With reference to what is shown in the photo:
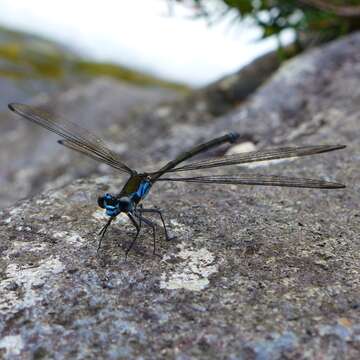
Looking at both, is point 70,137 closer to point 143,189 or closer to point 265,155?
point 143,189

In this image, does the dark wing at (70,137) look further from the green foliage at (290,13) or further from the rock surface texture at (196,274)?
the green foliage at (290,13)

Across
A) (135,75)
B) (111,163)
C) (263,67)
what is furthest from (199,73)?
(111,163)

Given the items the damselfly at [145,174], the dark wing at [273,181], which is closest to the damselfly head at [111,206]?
the damselfly at [145,174]

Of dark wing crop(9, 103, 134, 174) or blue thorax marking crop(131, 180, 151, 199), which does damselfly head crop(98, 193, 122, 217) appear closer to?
blue thorax marking crop(131, 180, 151, 199)

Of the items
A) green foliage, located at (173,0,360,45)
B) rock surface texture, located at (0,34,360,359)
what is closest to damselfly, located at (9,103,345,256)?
rock surface texture, located at (0,34,360,359)

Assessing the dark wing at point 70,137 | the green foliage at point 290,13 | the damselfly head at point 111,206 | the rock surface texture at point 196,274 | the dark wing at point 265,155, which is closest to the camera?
the rock surface texture at point 196,274

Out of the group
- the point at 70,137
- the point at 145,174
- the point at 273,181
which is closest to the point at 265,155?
the point at 273,181
